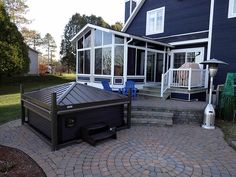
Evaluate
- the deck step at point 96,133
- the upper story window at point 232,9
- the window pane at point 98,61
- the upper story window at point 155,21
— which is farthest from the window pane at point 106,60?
the upper story window at point 232,9

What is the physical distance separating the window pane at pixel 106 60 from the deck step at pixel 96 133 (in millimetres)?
5162

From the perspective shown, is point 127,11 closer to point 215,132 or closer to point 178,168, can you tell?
point 215,132

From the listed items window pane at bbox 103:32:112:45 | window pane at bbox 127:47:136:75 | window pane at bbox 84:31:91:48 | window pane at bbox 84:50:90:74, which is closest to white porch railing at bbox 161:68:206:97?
window pane at bbox 127:47:136:75

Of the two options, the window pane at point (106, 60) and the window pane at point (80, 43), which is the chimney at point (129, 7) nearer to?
the window pane at point (80, 43)

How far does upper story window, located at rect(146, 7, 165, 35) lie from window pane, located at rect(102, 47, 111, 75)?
13.9 ft

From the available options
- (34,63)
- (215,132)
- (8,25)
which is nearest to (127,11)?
(8,25)

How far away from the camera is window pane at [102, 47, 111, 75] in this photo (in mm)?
9703

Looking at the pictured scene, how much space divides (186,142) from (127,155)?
1.66 metres

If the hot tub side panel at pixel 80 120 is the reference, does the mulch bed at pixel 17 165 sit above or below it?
below

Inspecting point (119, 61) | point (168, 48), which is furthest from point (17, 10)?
point (168, 48)

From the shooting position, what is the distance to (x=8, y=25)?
15039mm

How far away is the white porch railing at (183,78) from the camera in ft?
27.6

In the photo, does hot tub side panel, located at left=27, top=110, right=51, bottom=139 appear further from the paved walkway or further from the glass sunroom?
the glass sunroom

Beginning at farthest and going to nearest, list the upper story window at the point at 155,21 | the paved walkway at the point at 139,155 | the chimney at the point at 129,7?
the chimney at the point at 129,7
the upper story window at the point at 155,21
the paved walkway at the point at 139,155
